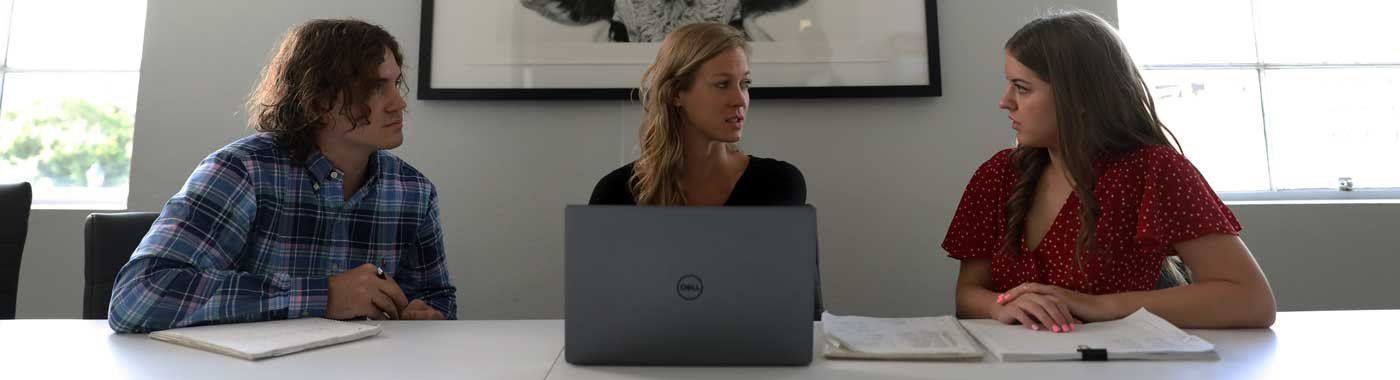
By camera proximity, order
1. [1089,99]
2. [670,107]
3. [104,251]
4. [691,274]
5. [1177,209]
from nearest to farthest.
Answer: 1. [691,274]
2. [1177,209]
3. [1089,99]
4. [104,251]
5. [670,107]

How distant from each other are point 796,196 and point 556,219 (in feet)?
2.17

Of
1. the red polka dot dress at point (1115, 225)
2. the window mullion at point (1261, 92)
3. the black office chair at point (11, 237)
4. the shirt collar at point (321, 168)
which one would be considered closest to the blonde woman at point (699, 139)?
the red polka dot dress at point (1115, 225)

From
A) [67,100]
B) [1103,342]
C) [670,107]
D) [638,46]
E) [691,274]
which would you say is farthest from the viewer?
[67,100]

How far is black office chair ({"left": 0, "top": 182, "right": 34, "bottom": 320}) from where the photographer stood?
150 centimetres

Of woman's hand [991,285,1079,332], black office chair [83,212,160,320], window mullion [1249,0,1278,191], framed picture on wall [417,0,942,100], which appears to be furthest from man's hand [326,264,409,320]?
window mullion [1249,0,1278,191]

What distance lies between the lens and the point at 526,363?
0.85 meters

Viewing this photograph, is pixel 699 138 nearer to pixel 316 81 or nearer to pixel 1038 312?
pixel 316 81

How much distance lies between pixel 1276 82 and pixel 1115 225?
130 centimetres

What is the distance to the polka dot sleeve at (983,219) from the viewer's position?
144 cm

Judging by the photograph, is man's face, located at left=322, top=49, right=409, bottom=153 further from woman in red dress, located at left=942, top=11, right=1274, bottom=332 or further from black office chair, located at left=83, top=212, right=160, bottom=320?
woman in red dress, located at left=942, top=11, right=1274, bottom=332

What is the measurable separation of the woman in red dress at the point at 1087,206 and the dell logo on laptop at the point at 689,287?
20.4 inches

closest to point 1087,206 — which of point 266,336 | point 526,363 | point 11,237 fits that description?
point 526,363

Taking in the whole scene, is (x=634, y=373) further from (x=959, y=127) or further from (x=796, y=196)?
(x=959, y=127)

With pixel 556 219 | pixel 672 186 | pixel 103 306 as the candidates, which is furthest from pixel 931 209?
pixel 103 306
